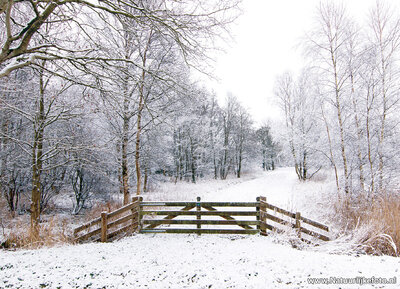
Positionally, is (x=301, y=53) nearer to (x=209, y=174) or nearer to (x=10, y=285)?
(x=10, y=285)

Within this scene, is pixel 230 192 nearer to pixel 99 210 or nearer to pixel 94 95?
pixel 99 210

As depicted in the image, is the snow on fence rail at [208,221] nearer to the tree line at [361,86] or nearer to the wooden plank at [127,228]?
the wooden plank at [127,228]

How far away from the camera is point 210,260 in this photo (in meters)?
4.22

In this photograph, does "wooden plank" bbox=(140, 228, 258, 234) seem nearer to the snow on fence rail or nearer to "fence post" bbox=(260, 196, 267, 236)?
the snow on fence rail

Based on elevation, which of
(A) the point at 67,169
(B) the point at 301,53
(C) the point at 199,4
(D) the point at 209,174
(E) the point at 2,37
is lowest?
(D) the point at 209,174

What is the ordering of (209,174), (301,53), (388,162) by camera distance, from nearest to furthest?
(388,162)
(301,53)
(209,174)

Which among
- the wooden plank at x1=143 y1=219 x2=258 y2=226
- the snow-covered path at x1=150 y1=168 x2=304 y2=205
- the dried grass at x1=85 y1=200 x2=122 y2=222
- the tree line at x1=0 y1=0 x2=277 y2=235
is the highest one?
the tree line at x1=0 y1=0 x2=277 y2=235

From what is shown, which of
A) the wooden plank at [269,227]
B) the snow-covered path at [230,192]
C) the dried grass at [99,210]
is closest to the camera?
the wooden plank at [269,227]

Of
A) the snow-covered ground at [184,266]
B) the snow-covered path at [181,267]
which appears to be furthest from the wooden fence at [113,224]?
the snow-covered path at [181,267]

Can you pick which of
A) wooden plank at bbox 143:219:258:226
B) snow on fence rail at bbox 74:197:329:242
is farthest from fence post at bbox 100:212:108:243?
wooden plank at bbox 143:219:258:226

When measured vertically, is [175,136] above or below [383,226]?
above

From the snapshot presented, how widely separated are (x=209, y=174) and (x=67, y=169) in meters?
24.5

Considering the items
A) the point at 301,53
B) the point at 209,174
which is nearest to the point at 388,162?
the point at 301,53

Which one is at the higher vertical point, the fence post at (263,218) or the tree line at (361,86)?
the tree line at (361,86)
